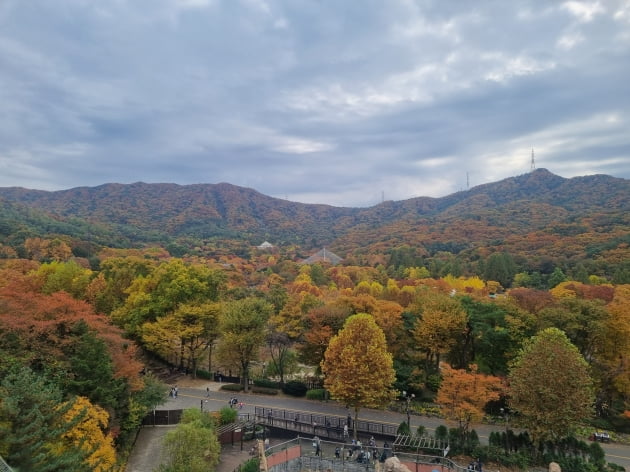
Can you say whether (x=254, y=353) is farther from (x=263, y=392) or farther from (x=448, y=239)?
(x=448, y=239)

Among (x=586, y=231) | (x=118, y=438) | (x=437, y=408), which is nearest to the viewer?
(x=118, y=438)

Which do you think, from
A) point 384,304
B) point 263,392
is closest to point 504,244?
point 384,304

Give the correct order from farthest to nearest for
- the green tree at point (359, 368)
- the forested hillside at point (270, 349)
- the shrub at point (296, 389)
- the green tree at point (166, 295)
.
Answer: the green tree at point (166, 295) < the shrub at point (296, 389) < the green tree at point (359, 368) < the forested hillside at point (270, 349)

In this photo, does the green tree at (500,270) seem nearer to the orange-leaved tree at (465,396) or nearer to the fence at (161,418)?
the orange-leaved tree at (465,396)

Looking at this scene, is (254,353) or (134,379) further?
(254,353)

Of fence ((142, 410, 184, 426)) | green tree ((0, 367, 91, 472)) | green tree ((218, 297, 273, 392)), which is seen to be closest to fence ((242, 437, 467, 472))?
fence ((142, 410, 184, 426))

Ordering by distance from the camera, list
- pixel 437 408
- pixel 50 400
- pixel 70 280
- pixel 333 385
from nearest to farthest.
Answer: pixel 50 400 → pixel 333 385 → pixel 437 408 → pixel 70 280

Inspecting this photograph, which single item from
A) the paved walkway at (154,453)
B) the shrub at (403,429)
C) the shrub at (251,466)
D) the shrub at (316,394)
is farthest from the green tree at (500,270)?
the shrub at (251,466)

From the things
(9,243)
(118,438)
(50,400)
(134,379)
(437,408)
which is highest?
Answer: (9,243)
